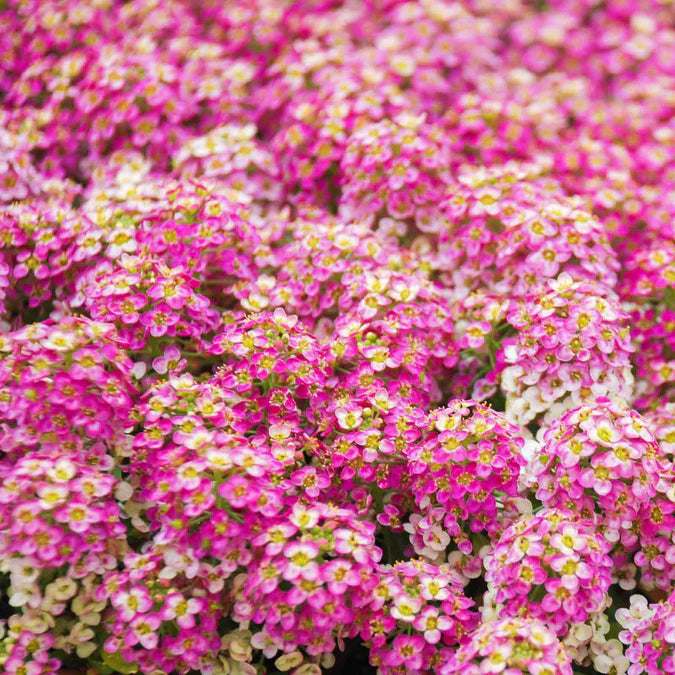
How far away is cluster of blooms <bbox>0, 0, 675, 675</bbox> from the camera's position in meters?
2.39

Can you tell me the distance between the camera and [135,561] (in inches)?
96.2

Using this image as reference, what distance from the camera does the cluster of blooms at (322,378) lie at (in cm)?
239

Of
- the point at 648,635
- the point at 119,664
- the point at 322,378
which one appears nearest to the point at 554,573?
the point at 648,635

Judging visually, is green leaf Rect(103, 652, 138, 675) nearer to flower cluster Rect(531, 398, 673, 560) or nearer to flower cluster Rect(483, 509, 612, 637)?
flower cluster Rect(483, 509, 612, 637)

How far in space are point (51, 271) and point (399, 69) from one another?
80.5 inches

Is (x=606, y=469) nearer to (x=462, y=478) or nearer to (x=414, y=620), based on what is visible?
(x=462, y=478)

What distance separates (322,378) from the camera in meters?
2.72

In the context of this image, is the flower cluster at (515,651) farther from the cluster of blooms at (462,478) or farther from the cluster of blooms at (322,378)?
the cluster of blooms at (462,478)

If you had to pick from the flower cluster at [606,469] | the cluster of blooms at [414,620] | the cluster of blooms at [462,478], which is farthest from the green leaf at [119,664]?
the flower cluster at [606,469]

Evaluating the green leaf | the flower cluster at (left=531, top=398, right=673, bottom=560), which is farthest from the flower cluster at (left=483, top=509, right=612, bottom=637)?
the green leaf

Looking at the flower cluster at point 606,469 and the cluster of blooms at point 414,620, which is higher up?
the flower cluster at point 606,469

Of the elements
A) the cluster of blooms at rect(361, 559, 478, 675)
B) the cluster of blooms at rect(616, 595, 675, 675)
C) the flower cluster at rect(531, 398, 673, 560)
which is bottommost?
the cluster of blooms at rect(616, 595, 675, 675)

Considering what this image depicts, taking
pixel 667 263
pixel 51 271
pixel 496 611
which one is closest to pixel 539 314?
pixel 667 263

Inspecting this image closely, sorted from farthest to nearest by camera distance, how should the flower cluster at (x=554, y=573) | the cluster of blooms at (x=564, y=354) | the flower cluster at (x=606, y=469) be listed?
1. the cluster of blooms at (x=564, y=354)
2. the flower cluster at (x=606, y=469)
3. the flower cluster at (x=554, y=573)
